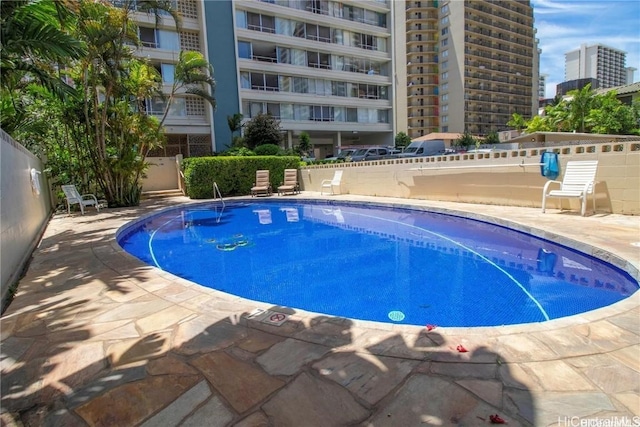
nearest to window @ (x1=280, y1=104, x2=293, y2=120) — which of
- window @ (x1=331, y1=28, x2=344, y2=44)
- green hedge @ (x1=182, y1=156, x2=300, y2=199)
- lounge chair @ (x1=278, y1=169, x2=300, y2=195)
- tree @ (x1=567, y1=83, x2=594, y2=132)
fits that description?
window @ (x1=331, y1=28, x2=344, y2=44)

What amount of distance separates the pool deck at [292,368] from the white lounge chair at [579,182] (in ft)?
15.4

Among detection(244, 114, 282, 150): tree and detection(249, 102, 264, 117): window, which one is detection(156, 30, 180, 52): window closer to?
detection(249, 102, 264, 117): window

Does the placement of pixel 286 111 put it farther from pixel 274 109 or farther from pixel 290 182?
pixel 290 182

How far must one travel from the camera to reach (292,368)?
2.28m

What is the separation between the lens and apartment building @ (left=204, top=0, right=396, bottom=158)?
2711cm

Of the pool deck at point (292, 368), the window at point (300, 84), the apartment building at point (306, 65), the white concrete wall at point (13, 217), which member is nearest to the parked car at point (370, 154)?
the apartment building at point (306, 65)

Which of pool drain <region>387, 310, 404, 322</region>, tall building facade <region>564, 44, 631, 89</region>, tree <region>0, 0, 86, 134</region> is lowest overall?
pool drain <region>387, 310, 404, 322</region>

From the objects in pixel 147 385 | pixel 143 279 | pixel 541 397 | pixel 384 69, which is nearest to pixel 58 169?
pixel 143 279

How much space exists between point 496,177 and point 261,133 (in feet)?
58.1

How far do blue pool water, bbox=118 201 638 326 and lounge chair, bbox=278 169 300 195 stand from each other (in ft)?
20.5

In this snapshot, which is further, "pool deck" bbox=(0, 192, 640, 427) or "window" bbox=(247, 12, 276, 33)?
"window" bbox=(247, 12, 276, 33)

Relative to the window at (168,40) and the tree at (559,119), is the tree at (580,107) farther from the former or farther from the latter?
the window at (168,40)

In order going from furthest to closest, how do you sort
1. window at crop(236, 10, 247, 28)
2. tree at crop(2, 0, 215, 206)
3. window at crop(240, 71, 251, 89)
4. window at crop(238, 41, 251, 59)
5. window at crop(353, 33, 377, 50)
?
window at crop(353, 33, 377, 50), window at crop(240, 71, 251, 89), window at crop(238, 41, 251, 59), window at crop(236, 10, 247, 28), tree at crop(2, 0, 215, 206)

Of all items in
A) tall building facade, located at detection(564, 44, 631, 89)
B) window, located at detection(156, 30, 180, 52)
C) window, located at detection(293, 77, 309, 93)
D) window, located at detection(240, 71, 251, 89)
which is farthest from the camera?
tall building facade, located at detection(564, 44, 631, 89)
